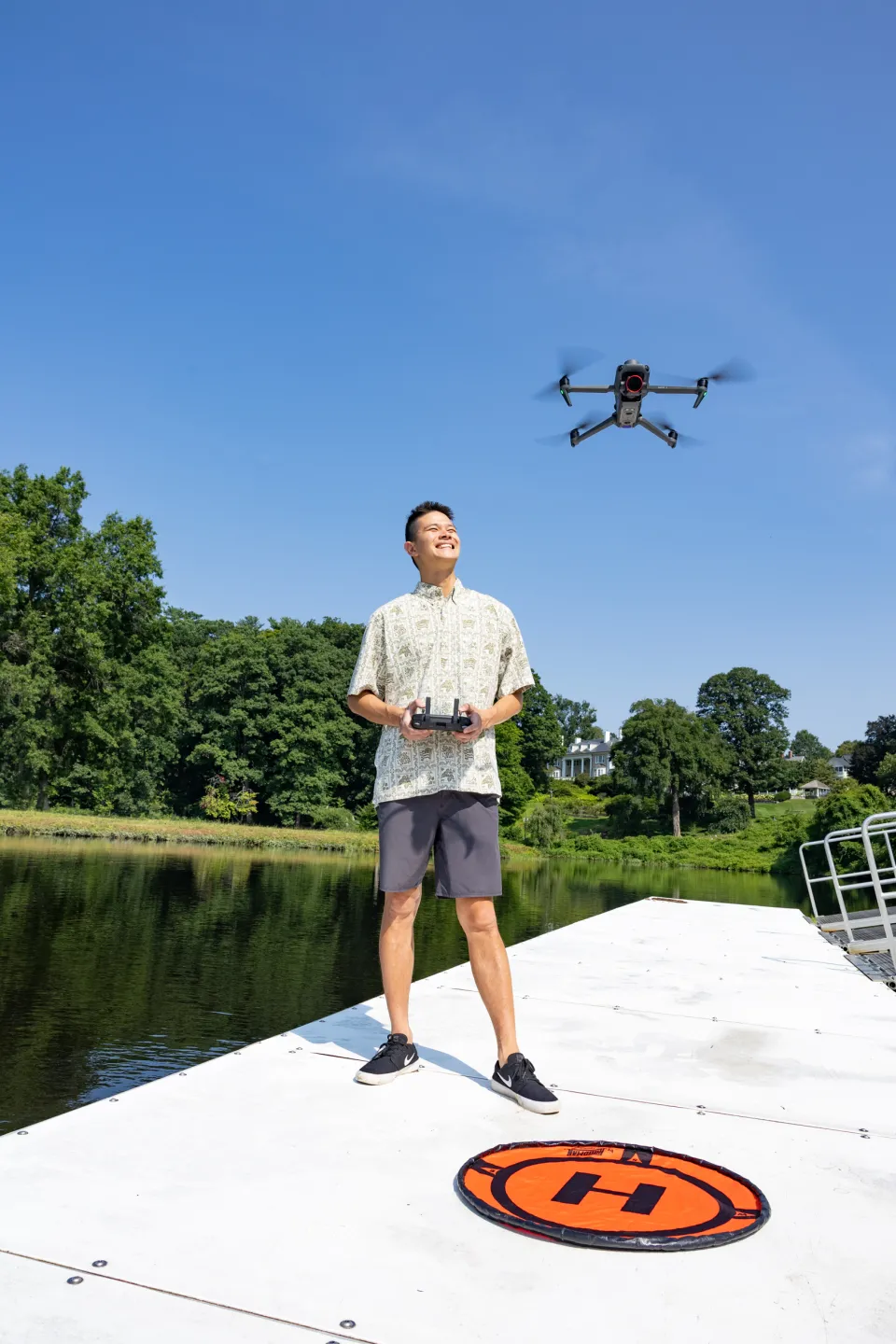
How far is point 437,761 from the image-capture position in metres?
3.08

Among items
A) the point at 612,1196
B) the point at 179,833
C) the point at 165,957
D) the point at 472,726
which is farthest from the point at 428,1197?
the point at 179,833

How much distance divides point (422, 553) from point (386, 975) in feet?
4.35

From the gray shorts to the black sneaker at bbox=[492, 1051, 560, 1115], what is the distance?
501 millimetres

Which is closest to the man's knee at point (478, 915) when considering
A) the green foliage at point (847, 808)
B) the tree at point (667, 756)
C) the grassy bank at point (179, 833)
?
the grassy bank at point (179, 833)

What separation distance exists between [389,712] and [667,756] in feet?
194

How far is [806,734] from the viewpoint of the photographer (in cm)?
12031

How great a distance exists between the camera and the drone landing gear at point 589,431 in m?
16.1

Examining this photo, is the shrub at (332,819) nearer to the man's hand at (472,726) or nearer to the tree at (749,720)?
the tree at (749,720)

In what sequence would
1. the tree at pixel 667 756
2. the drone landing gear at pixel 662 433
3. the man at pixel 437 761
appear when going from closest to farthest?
1. the man at pixel 437 761
2. the drone landing gear at pixel 662 433
3. the tree at pixel 667 756

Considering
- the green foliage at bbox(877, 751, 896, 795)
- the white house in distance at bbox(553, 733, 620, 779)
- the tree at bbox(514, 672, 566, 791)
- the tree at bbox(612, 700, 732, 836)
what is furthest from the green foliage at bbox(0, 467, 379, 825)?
the white house in distance at bbox(553, 733, 620, 779)

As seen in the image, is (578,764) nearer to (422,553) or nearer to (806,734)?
(806,734)

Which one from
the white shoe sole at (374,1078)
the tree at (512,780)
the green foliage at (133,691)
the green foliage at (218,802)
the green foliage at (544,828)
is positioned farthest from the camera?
the tree at (512,780)

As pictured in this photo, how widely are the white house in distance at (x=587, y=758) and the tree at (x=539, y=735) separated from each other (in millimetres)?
52228

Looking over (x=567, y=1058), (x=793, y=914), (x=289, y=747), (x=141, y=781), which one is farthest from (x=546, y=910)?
(x=141, y=781)
